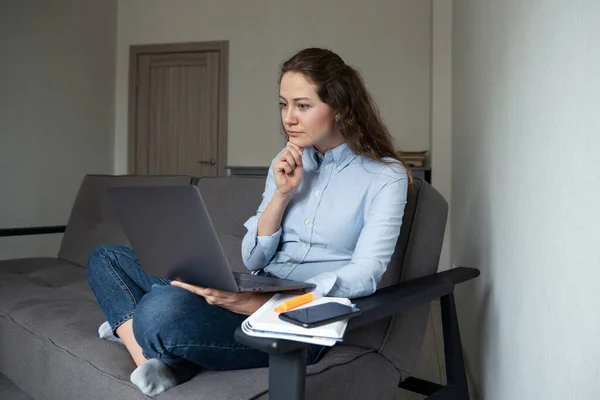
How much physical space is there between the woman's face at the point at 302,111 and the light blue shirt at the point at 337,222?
0.11 meters

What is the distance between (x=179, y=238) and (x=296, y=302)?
0.26 m

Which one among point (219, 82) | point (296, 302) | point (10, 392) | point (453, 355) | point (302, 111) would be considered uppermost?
point (219, 82)

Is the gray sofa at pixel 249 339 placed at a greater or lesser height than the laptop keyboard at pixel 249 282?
lesser

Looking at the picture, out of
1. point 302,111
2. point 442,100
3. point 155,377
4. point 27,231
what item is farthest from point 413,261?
point 442,100

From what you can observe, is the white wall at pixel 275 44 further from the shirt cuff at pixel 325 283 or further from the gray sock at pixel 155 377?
the gray sock at pixel 155 377

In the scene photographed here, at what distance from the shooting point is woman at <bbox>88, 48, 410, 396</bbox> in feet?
3.58

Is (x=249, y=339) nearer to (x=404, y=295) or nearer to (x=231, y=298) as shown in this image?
(x=231, y=298)

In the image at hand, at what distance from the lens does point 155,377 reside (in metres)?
1.08

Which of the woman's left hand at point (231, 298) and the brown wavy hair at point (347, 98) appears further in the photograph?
the brown wavy hair at point (347, 98)

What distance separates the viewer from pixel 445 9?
3754mm

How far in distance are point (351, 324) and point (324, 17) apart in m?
4.03

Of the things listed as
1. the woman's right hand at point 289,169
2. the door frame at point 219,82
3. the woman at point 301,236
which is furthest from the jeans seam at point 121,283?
the door frame at point 219,82

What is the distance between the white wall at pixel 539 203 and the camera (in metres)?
0.77

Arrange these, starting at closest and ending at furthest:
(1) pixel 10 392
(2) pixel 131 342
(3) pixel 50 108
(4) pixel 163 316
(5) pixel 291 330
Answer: (5) pixel 291 330
(4) pixel 163 316
(2) pixel 131 342
(1) pixel 10 392
(3) pixel 50 108
